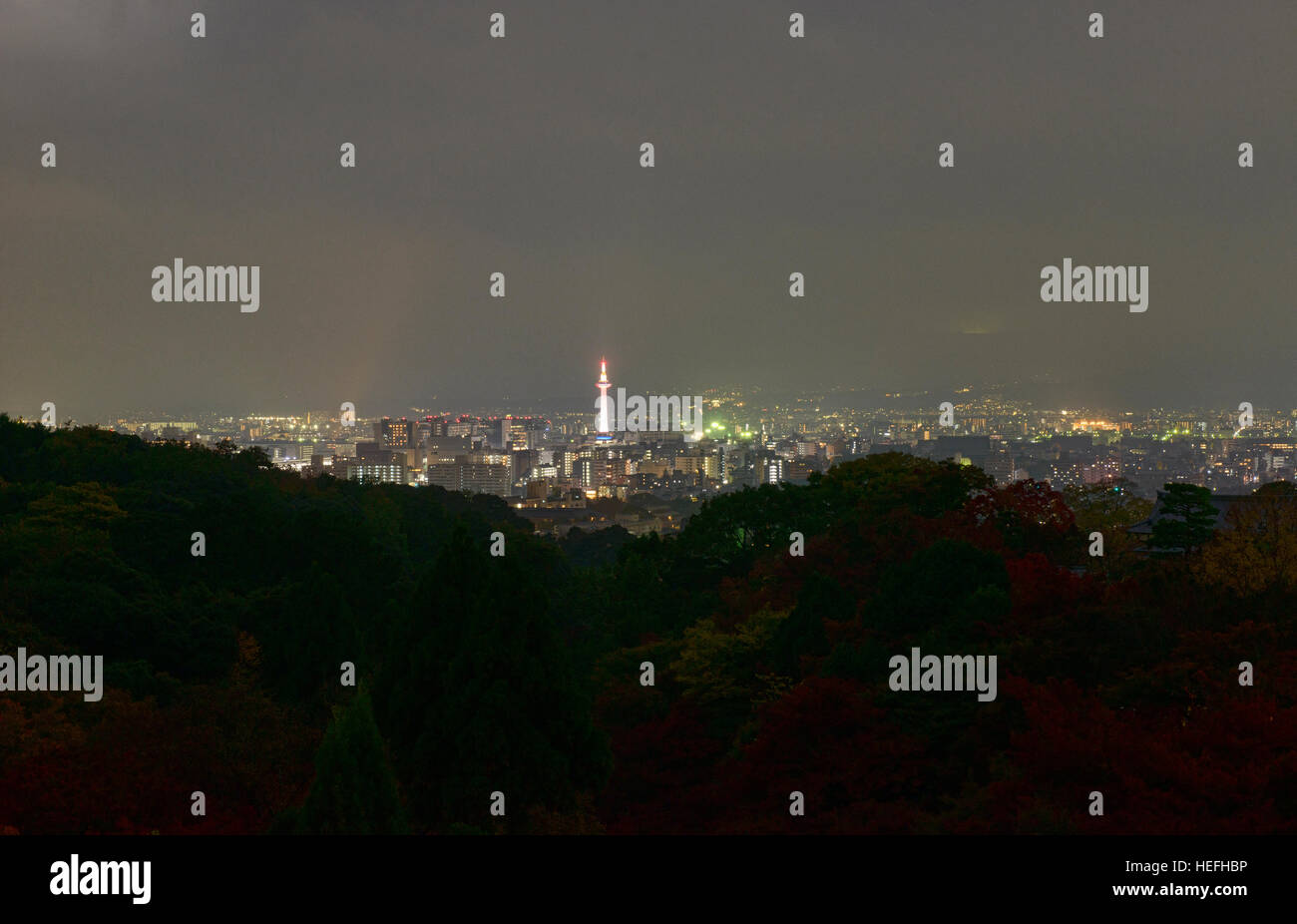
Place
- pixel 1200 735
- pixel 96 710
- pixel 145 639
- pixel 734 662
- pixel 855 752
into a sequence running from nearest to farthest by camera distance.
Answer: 1. pixel 1200 735
2. pixel 855 752
3. pixel 96 710
4. pixel 734 662
5. pixel 145 639

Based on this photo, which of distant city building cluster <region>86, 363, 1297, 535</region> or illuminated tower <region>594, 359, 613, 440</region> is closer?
distant city building cluster <region>86, 363, 1297, 535</region>

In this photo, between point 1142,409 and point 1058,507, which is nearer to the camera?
point 1058,507

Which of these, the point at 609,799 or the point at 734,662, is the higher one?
the point at 734,662

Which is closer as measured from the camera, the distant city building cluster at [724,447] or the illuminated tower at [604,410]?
the distant city building cluster at [724,447]
